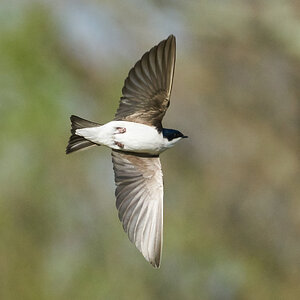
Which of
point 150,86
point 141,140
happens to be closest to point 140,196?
point 141,140

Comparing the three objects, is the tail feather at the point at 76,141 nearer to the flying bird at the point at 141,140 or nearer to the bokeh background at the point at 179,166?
the flying bird at the point at 141,140

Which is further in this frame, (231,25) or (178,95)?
(231,25)

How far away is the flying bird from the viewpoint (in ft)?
7.73

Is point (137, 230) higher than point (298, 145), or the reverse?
point (298, 145)

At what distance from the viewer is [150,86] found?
7.84 ft

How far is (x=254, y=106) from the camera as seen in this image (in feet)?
13.6

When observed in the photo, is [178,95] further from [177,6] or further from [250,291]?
[250,291]

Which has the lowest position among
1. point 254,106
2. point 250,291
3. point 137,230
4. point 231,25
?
point 250,291

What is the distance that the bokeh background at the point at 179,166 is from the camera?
12.0 feet

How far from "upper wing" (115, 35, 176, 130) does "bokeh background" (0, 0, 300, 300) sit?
117 cm

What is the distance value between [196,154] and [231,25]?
30.1 inches

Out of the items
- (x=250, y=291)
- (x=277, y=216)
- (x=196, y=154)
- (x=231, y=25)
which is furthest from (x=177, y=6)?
(x=250, y=291)

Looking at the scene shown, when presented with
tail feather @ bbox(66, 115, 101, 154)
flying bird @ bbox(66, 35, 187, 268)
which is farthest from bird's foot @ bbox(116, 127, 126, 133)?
tail feather @ bbox(66, 115, 101, 154)

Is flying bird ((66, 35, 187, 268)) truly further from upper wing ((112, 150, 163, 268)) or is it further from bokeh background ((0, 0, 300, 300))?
bokeh background ((0, 0, 300, 300))
